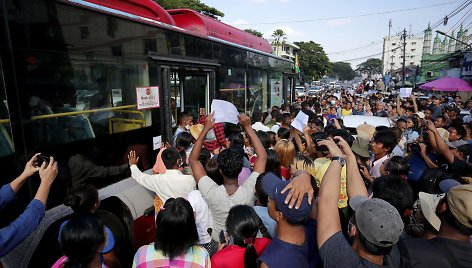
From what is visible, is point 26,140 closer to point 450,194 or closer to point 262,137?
point 262,137

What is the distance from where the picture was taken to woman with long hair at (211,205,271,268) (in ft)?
6.37

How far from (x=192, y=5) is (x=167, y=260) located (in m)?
28.6

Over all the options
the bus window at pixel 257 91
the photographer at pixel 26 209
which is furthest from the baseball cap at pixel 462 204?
the bus window at pixel 257 91

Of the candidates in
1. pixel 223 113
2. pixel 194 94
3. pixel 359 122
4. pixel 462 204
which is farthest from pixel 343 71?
pixel 462 204

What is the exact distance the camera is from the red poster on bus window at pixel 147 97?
12.5ft

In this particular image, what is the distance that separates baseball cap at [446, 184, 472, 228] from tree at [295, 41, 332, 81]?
2449 inches

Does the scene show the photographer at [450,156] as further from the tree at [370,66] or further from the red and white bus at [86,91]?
the tree at [370,66]

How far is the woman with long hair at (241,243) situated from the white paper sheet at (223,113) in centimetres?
100

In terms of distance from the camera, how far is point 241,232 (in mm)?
2016

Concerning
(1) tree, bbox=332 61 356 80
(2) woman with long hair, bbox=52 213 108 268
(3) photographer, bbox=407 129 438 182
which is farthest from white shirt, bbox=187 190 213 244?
(1) tree, bbox=332 61 356 80

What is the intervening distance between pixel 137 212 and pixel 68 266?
179 cm

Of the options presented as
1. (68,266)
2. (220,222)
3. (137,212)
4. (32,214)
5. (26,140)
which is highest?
(26,140)

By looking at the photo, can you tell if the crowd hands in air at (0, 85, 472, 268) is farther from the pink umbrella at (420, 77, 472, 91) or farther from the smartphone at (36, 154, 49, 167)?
the pink umbrella at (420, 77, 472, 91)

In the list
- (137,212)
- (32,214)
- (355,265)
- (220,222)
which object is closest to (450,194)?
(355,265)
